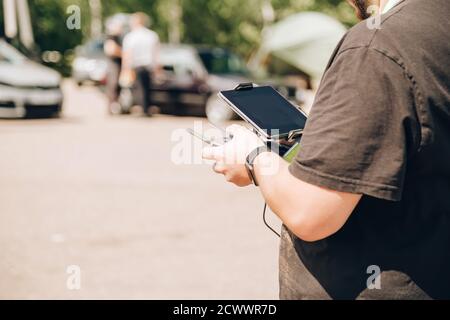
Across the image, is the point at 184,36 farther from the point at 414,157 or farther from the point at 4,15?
the point at 414,157

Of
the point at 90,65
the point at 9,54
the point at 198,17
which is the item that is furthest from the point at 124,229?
the point at 198,17

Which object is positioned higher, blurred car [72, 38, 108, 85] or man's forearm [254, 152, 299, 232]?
man's forearm [254, 152, 299, 232]

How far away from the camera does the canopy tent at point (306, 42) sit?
1798 centimetres

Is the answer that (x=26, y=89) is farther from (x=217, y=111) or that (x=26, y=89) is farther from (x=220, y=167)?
(x=220, y=167)

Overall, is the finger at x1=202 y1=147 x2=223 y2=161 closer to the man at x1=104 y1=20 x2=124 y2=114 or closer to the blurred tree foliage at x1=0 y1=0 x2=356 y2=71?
the man at x1=104 y1=20 x2=124 y2=114

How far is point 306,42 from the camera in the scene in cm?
1844

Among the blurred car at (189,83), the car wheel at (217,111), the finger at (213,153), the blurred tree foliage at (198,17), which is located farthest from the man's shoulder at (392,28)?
the blurred tree foliage at (198,17)

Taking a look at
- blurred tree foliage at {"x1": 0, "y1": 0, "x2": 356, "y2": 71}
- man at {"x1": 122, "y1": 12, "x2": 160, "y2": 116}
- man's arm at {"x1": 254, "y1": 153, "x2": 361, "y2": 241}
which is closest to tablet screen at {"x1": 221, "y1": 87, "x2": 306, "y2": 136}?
man's arm at {"x1": 254, "y1": 153, "x2": 361, "y2": 241}

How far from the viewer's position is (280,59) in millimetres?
20859

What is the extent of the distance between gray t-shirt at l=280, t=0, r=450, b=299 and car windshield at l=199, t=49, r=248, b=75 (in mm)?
14687

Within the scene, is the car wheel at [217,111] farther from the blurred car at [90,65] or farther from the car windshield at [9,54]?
the blurred car at [90,65]

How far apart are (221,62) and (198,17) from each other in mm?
26299

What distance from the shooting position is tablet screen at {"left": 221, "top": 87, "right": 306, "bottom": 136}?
199 centimetres
